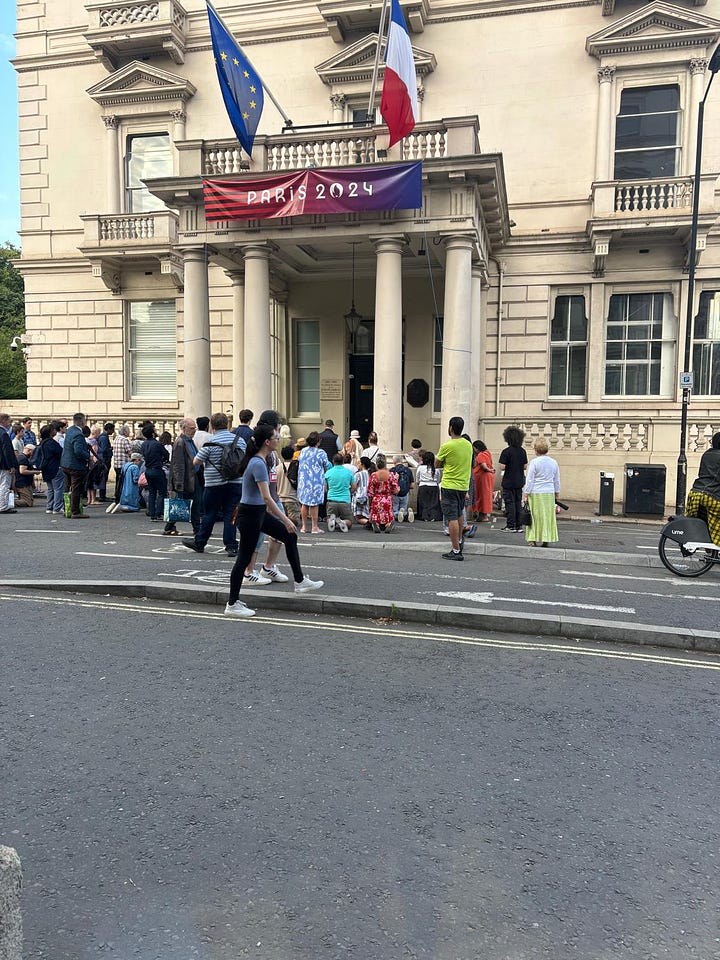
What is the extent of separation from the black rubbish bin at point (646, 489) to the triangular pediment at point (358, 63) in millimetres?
12024

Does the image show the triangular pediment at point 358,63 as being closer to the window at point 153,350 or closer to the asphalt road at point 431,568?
the window at point 153,350

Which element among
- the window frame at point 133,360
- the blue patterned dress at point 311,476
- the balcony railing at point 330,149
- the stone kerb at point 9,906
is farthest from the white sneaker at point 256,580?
the window frame at point 133,360

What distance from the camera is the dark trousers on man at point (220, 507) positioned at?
29.8ft

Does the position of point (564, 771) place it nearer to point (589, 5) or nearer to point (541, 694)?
point (541, 694)

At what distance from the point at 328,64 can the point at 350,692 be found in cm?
1879

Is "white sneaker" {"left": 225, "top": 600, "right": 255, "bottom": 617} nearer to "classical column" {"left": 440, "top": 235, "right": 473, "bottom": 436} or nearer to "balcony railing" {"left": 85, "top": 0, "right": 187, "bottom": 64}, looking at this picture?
"classical column" {"left": 440, "top": 235, "right": 473, "bottom": 436}

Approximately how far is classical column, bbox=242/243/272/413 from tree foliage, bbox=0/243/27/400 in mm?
26125

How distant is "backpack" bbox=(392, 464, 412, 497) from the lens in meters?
13.6

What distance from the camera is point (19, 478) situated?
615 inches

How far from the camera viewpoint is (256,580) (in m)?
7.68

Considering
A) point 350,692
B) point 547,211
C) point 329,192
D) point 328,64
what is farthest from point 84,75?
point 350,692

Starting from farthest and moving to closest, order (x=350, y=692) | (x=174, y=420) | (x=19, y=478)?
(x=174, y=420)
(x=19, y=478)
(x=350, y=692)

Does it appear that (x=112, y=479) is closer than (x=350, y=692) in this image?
No

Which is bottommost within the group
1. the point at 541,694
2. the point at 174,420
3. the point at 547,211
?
the point at 541,694
